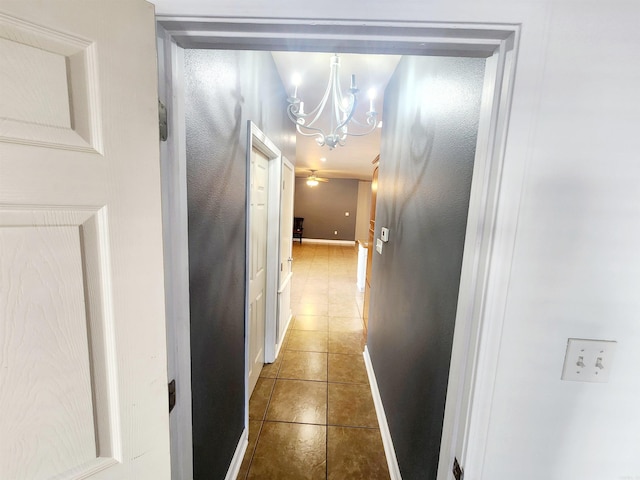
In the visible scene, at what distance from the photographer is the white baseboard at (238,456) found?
155 centimetres

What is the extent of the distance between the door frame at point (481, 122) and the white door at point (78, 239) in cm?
22

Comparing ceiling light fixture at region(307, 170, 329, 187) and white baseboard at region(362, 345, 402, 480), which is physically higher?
ceiling light fixture at region(307, 170, 329, 187)

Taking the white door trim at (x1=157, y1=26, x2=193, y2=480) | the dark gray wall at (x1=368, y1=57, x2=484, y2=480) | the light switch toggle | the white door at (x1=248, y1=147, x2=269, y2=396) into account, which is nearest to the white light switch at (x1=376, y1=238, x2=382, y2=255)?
the light switch toggle

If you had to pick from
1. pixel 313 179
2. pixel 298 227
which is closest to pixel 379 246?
pixel 313 179

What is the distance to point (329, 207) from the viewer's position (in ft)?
37.0

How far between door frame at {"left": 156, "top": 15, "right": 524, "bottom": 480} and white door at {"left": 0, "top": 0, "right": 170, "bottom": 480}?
0.22 meters

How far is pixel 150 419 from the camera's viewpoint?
663mm

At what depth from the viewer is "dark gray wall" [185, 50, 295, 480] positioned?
1003mm

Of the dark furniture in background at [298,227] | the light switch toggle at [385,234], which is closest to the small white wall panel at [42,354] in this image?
the light switch toggle at [385,234]

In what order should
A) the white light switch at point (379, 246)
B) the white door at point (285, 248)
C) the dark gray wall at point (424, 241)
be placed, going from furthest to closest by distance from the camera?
the white door at point (285, 248) → the white light switch at point (379, 246) → the dark gray wall at point (424, 241)

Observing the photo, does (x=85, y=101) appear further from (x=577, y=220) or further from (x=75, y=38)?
(x=577, y=220)

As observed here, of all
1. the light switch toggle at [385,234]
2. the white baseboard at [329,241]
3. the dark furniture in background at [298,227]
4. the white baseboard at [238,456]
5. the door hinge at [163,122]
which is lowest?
the white baseboard at [238,456]

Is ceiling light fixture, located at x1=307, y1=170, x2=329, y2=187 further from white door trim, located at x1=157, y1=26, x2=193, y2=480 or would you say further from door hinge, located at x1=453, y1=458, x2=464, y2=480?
door hinge, located at x1=453, y1=458, x2=464, y2=480

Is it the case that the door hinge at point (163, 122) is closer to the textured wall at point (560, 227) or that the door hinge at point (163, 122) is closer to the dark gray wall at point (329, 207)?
the textured wall at point (560, 227)
